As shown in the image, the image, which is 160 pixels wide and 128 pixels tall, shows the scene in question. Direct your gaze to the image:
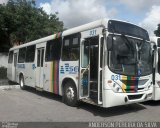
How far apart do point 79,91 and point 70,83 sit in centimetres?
88

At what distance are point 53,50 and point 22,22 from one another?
13.6 metres

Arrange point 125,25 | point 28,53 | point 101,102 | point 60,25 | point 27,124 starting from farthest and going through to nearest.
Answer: point 60,25
point 28,53
point 125,25
point 101,102
point 27,124

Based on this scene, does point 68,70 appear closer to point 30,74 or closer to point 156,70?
point 156,70

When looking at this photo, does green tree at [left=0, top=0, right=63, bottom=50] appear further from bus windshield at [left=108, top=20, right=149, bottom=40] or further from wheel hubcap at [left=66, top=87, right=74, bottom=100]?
bus windshield at [left=108, top=20, right=149, bottom=40]

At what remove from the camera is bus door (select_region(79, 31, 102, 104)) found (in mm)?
8297

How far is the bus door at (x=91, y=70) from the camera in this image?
8.30 meters

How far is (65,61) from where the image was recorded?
33.8ft

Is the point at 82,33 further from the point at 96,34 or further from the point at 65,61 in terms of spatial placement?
the point at 65,61

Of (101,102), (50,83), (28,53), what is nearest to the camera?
(101,102)

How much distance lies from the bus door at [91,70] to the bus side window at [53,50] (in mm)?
1842

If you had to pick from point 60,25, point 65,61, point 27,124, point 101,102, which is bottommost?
point 27,124

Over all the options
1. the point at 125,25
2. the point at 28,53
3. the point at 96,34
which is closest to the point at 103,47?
the point at 96,34

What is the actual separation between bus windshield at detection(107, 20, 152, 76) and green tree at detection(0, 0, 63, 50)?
625 inches

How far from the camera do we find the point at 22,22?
78.5 ft
